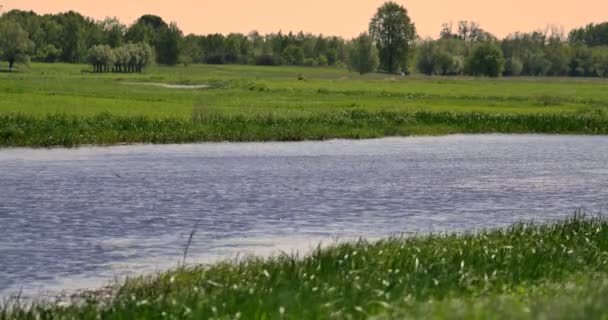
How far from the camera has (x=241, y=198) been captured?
31047mm

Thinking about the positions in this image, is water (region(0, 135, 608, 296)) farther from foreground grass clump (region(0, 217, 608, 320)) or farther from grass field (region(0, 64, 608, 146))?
grass field (region(0, 64, 608, 146))

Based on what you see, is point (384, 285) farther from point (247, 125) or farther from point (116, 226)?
point (247, 125)

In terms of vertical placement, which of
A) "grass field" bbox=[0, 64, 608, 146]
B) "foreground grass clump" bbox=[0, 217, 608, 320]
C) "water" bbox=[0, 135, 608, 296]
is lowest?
"grass field" bbox=[0, 64, 608, 146]

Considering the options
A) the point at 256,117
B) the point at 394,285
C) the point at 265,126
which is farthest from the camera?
the point at 256,117

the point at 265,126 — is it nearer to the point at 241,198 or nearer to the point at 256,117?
the point at 256,117

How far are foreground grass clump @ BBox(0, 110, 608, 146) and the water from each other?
2.24 meters

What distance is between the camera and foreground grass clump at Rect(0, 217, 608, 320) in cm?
1275

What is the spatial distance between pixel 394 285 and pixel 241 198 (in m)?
15.6

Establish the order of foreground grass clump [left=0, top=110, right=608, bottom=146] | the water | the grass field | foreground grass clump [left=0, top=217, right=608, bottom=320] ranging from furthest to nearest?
the grass field < foreground grass clump [left=0, top=110, right=608, bottom=146] < the water < foreground grass clump [left=0, top=217, right=608, bottom=320]

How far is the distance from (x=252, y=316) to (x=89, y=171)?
25.4 metres

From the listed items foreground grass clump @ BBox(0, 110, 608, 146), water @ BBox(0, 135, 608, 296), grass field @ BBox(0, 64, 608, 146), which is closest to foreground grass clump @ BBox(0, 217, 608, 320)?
water @ BBox(0, 135, 608, 296)

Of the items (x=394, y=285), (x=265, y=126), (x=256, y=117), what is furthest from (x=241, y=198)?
(x=256, y=117)

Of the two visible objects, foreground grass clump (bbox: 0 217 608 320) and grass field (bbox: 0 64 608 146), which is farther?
grass field (bbox: 0 64 608 146)

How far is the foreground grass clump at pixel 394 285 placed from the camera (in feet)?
41.8
